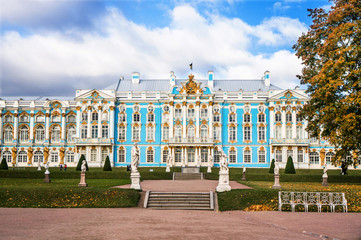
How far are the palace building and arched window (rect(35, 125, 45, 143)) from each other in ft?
2.23

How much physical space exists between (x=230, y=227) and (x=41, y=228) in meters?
5.82

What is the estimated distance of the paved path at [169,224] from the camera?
36.0ft

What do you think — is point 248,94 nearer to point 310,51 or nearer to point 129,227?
point 310,51

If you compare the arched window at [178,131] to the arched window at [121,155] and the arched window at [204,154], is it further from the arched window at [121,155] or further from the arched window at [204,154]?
the arched window at [121,155]

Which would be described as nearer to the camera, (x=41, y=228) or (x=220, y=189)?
(x=41, y=228)

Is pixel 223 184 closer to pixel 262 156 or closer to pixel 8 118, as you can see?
pixel 262 156

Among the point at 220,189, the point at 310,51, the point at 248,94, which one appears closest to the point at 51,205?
the point at 220,189

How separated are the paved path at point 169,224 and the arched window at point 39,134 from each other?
4165cm

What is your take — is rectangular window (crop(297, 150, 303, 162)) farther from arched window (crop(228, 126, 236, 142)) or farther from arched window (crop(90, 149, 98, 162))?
arched window (crop(90, 149, 98, 162))

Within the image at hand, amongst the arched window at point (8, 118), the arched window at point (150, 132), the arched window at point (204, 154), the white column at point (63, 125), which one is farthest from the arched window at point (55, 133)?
the arched window at point (204, 154)

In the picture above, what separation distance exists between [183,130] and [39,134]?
20870mm

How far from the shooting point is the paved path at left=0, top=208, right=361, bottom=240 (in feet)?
36.0

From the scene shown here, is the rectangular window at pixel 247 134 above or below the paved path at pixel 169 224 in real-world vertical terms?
above

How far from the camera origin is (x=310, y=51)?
1092 inches
